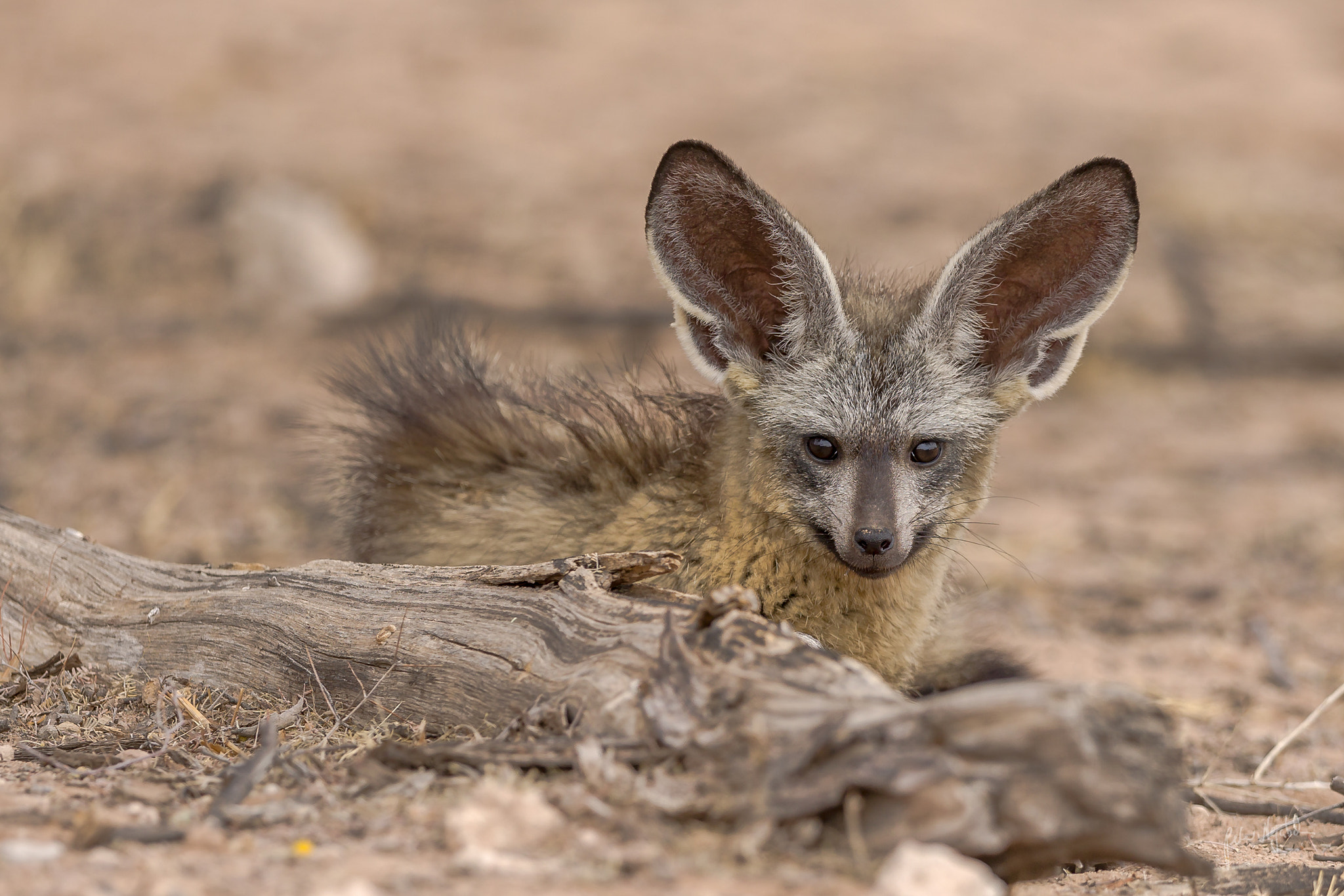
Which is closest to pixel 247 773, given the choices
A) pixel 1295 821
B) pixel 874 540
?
pixel 874 540

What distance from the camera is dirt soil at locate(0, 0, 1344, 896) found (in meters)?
2.80

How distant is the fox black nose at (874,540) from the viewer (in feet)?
12.2

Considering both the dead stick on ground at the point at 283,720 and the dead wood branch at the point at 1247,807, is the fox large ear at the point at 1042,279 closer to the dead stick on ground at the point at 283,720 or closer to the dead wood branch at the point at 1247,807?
the dead wood branch at the point at 1247,807

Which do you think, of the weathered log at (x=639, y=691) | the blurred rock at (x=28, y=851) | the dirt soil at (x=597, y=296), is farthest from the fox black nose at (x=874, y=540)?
the blurred rock at (x=28, y=851)

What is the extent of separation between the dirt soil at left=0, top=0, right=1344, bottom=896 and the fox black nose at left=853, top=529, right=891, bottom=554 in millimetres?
1042

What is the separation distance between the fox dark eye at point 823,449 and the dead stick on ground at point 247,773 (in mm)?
2010

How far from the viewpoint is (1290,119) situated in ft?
44.7

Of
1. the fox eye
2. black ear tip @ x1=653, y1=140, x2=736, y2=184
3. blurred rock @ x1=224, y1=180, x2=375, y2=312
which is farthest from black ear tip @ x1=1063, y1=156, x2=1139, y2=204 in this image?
blurred rock @ x1=224, y1=180, x2=375, y2=312

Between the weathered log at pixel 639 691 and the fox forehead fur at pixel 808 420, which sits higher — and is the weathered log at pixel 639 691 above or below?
below

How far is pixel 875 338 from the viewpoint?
4.09 m

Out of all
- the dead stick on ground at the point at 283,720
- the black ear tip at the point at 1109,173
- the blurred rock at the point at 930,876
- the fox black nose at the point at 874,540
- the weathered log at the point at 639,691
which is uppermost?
the black ear tip at the point at 1109,173

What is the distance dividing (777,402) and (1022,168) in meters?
9.22

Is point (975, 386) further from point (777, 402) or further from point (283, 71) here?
point (283, 71)

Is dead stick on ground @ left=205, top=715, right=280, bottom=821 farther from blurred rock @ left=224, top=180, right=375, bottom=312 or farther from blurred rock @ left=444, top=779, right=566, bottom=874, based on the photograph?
blurred rock @ left=224, top=180, right=375, bottom=312
